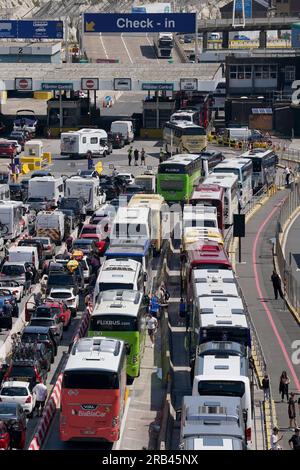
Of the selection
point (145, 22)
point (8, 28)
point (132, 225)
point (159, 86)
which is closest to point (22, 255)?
point (132, 225)

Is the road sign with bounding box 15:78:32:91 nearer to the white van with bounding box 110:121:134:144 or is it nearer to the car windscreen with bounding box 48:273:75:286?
the white van with bounding box 110:121:134:144

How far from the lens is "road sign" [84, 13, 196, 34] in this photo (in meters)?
116

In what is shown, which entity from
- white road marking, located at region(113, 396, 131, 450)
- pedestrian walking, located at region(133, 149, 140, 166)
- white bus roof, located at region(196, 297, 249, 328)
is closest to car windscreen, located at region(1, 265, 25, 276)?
white bus roof, located at region(196, 297, 249, 328)

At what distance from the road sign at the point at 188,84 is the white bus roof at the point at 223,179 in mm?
33271

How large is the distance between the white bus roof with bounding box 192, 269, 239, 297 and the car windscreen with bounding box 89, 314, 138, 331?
286 centimetres

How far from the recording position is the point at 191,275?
48938 mm

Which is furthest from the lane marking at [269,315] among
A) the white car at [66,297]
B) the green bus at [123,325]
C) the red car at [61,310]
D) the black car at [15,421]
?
the black car at [15,421]

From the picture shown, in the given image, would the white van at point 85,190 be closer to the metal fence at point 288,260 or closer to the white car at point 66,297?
the metal fence at point 288,260

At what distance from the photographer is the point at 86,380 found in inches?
1431

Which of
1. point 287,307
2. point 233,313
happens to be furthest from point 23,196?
point 233,313

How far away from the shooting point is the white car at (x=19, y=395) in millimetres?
39375

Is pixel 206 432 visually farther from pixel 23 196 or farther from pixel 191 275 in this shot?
pixel 23 196
